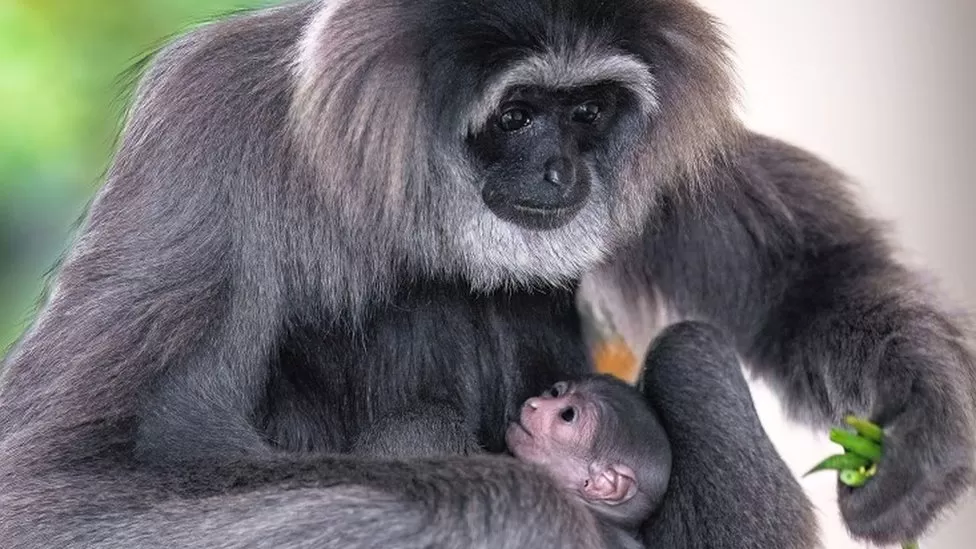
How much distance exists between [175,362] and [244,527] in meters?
0.41

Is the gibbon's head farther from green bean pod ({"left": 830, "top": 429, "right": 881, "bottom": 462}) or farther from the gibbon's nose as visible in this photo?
green bean pod ({"left": 830, "top": 429, "right": 881, "bottom": 462})

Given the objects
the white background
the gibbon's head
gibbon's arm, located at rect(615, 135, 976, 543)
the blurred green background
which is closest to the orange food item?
gibbon's arm, located at rect(615, 135, 976, 543)

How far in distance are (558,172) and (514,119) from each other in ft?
0.47

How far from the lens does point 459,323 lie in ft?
9.35

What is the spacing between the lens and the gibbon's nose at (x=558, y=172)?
2.53 metres

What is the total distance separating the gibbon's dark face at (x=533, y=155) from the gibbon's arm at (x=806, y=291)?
0.61 m

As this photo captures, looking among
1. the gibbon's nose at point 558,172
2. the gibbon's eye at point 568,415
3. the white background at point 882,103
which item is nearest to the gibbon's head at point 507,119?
the gibbon's nose at point 558,172

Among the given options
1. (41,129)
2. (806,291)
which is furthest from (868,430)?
(41,129)

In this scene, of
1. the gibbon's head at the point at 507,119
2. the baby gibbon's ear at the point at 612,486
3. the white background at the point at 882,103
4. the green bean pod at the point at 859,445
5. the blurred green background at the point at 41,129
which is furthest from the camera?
the white background at the point at 882,103

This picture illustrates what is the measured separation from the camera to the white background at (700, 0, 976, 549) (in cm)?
406

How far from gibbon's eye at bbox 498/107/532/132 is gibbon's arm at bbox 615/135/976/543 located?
69cm

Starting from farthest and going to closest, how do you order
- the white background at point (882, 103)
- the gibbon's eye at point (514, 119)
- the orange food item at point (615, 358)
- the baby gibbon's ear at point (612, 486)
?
the white background at point (882, 103) → the orange food item at point (615, 358) → the baby gibbon's ear at point (612, 486) → the gibbon's eye at point (514, 119)

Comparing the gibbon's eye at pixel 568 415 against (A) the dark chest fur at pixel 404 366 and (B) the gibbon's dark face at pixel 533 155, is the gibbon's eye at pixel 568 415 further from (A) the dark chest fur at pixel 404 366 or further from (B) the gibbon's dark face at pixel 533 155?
(B) the gibbon's dark face at pixel 533 155

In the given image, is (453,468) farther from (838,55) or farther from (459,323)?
(838,55)
